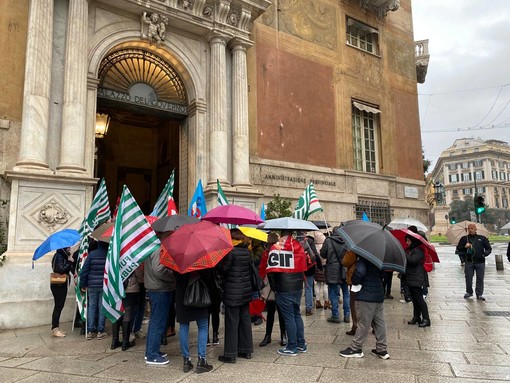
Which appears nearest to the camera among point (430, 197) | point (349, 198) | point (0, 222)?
point (0, 222)

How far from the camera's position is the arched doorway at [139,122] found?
1166 cm

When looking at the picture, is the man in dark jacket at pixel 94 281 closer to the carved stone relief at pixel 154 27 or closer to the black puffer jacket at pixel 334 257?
the black puffer jacket at pixel 334 257

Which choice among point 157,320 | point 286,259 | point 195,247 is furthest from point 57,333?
point 286,259

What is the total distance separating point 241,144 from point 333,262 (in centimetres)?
578

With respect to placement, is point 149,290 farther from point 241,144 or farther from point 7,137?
point 241,144

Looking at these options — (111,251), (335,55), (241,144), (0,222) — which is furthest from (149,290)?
(335,55)

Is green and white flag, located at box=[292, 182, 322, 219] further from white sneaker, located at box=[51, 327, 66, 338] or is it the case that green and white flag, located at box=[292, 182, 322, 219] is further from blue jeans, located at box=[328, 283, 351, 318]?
white sneaker, located at box=[51, 327, 66, 338]

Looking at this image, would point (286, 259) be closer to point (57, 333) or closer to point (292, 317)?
point (292, 317)

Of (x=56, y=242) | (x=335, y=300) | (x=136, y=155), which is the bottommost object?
(x=335, y=300)

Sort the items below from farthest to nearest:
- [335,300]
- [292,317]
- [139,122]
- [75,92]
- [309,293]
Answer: [139,122] < [75,92] < [309,293] < [335,300] < [292,317]

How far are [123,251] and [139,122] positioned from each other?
46.4ft

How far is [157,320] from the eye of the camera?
5438 millimetres

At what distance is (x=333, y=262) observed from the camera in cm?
805

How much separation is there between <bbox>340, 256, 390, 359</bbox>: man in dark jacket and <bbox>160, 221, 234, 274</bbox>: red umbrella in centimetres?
197
